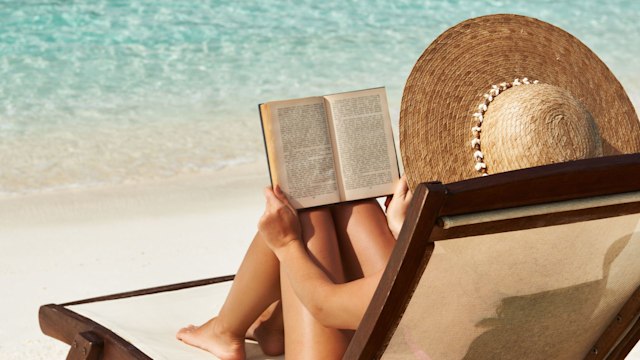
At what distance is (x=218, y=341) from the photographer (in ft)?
9.23

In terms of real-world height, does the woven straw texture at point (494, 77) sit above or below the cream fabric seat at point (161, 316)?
above

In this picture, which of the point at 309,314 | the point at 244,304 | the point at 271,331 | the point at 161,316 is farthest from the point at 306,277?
the point at 161,316

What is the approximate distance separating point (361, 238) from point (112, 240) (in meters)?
3.82

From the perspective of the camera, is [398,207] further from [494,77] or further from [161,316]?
[161,316]

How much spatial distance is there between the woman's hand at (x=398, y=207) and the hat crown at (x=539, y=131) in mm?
305

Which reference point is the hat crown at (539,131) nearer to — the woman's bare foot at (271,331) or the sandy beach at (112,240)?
the woman's bare foot at (271,331)

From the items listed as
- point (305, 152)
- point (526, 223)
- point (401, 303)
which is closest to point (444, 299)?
point (401, 303)

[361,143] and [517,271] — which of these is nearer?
[517,271]

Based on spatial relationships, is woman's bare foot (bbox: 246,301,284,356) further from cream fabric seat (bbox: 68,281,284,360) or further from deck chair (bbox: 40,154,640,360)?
deck chair (bbox: 40,154,640,360)

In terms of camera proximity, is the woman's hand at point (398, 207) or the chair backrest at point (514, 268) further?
the woman's hand at point (398, 207)

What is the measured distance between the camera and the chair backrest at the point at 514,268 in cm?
169

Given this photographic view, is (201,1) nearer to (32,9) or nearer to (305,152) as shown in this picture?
(32,9)

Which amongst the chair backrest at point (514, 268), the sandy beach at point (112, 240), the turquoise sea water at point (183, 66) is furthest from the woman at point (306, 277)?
the turquoise sea water at point (183, 66)

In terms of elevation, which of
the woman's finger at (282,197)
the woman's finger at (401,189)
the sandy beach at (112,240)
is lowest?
the woman's finger at (282,197)
